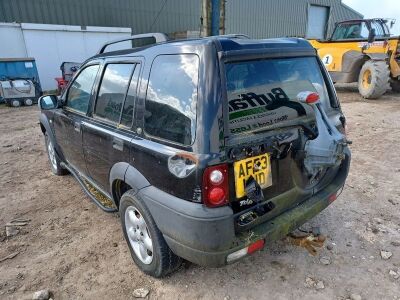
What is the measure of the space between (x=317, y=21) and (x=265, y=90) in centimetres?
2634

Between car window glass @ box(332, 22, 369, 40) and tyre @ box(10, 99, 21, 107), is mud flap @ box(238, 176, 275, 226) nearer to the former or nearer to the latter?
car window glass @ box(332, 22, 369, 40)

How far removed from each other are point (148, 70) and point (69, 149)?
1.92 meters

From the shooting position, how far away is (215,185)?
1.91 m

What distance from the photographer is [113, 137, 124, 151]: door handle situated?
2488 mm

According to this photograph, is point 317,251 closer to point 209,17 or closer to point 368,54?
point 209,17

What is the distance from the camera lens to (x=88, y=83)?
325cm

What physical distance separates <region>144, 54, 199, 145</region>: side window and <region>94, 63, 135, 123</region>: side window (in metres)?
0.41

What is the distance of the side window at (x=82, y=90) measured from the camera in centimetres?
320

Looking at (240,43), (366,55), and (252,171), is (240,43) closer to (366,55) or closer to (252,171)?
(252,171)

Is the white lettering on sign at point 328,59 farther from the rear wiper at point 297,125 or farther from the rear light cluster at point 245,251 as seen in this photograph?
the rear light cluster at point 245,251

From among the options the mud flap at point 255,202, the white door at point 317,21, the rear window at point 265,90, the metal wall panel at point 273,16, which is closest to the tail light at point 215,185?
the mud flap at point 255,202

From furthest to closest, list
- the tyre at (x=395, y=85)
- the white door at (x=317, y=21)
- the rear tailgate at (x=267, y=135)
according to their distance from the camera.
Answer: the white door at (x=317, y=21) < the tyre at (x=395, y=85) < the rear tailgate at (x=267, y=135)

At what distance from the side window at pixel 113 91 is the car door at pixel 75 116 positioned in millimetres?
251

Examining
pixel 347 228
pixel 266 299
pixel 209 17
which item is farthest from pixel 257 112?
pixel 209 17
